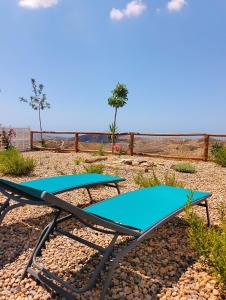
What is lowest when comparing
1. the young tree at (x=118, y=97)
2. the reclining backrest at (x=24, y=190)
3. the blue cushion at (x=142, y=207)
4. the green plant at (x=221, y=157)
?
the green plant at (x=221, y=157)

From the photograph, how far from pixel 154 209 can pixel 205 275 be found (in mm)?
692

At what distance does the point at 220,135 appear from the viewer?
9578 mm

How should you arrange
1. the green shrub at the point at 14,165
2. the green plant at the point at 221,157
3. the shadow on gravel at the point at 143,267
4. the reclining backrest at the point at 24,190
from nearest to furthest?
the reclining backrest at the point at 24,190, the shadow on gravel at the point at 143,267, the green shrub at the point at 14,165, the green plant at the point at 221,157

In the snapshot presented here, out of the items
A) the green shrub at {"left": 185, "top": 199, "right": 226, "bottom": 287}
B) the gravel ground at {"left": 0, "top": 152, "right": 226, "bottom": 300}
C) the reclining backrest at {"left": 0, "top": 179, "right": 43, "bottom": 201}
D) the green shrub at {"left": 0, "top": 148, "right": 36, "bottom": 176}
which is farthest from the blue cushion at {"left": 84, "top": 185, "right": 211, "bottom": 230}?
the green shrub at {"left": 0, "top": 148, "right": 36, "bottom": 176}

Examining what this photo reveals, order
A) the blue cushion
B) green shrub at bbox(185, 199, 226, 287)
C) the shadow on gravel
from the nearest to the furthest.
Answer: green shrub at bbox(185, 199, 226, 287) → the shadow on gravel → the blue cushion

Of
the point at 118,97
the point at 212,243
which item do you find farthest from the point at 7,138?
the point at 212,243

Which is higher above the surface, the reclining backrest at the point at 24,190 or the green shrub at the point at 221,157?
the reclining backrest at the point at 24,190

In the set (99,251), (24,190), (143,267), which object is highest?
(24,190)

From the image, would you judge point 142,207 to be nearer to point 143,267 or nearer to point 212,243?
point 143,267

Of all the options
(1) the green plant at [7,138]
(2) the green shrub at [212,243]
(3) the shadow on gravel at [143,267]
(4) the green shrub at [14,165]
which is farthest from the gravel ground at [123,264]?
(1) the green plant at [7,138]

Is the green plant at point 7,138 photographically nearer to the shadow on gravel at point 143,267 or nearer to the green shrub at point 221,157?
the green shrub at point 221,157

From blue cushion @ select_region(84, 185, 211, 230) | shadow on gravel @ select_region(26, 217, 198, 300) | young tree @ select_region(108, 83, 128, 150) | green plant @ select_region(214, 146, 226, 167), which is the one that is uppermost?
young tree @ select_region(108, 83, 128, 150)

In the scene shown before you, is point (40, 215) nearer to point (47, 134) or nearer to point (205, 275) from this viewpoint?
point (205, 275)

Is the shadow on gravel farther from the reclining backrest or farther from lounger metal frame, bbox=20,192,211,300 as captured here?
the reclining backrest
